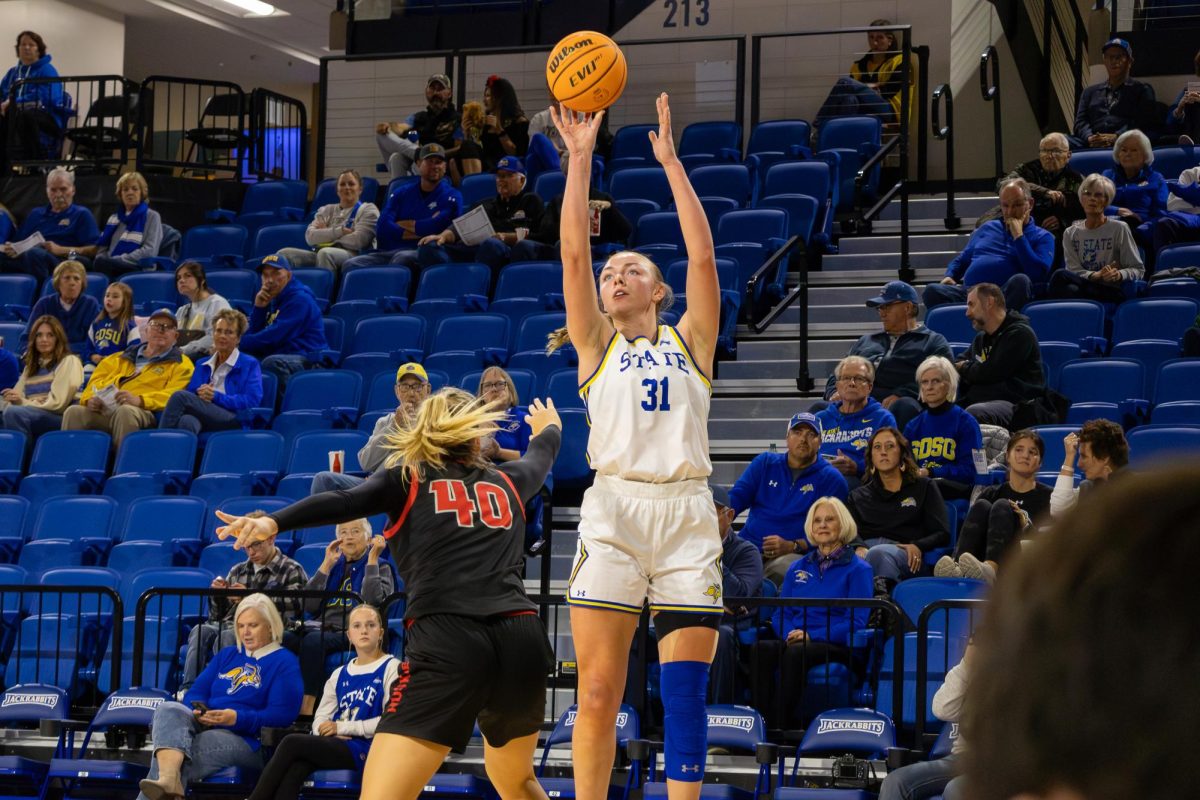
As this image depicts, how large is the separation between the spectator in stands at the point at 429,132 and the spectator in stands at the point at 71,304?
11.4 ft

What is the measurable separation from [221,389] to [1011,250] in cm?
576

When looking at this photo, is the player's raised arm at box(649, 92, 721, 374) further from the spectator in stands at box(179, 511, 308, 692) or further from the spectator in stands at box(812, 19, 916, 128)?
the spectator in stands at box(812, 19, 916, 128)

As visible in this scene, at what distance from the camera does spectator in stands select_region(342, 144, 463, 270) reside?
500 inches

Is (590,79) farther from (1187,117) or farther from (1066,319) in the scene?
(1187,117)

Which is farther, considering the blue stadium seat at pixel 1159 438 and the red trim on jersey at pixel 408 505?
the blue stadium seat at pixel 1159 438

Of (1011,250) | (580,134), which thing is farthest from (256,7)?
(580,134)

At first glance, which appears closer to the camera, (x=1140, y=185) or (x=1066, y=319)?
(x=1066, y=319)

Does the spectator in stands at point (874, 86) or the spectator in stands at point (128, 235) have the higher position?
the spectator in stands at point (874, 86)

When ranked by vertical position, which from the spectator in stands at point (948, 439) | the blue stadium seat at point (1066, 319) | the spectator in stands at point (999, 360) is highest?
the blue stadium seat at point (1066, 319)

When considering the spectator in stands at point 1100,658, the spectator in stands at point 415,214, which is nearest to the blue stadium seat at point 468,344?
the spectator in stands at point 415,214

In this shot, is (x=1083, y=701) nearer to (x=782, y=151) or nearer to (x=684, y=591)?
(x=684, y=591)

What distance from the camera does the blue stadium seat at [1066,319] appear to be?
9.62m

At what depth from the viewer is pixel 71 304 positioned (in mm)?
12195

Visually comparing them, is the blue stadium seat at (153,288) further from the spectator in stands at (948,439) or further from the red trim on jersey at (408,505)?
the red trim on jersey at (408,505)
